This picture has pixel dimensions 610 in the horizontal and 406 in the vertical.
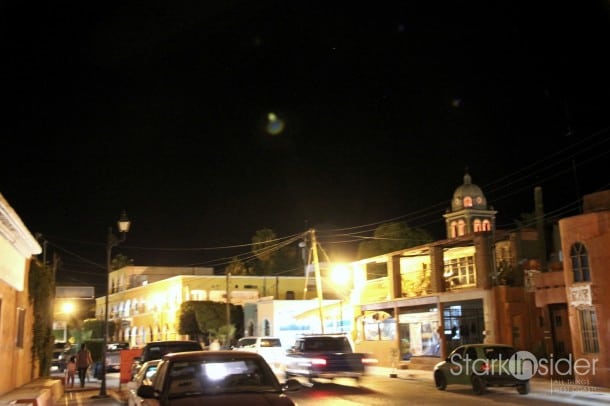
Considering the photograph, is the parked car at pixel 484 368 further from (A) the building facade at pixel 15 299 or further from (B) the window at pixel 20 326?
(B) the window at pixel 20 326

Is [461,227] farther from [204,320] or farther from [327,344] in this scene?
[327,344]

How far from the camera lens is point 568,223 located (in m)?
22.7

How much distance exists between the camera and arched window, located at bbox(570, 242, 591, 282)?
21.9 m

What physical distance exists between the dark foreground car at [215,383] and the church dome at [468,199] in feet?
232

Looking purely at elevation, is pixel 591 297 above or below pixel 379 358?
above

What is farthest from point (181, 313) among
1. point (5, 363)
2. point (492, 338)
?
point (5, 363)

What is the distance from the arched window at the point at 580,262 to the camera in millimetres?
21906

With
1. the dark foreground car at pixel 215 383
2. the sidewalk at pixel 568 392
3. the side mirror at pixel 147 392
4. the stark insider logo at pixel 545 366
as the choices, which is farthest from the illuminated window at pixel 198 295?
the side mirror at pixel 147 392

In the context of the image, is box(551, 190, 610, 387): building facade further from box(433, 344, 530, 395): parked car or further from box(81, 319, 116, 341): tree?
box(81, 319, 116, 341): tree

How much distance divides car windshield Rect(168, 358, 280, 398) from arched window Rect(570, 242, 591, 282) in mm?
16698

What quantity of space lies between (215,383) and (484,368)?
13124 millimetres

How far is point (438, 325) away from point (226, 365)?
84.9 feet

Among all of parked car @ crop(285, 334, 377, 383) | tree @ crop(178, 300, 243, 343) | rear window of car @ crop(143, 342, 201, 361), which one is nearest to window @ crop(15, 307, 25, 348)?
rear window of car @ crop(143, 342, 201, 361)

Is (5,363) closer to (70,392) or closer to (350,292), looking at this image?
(70,392)
